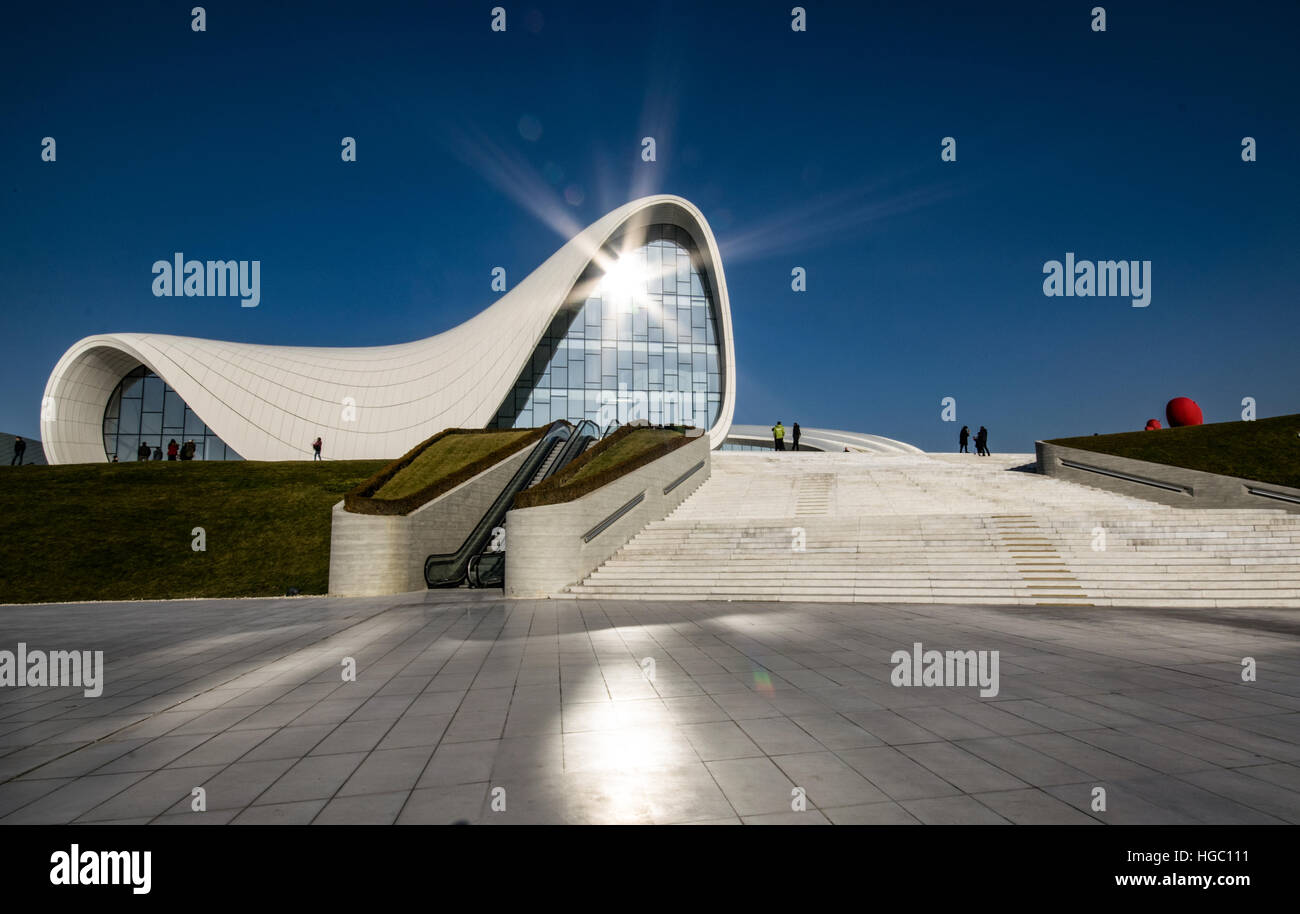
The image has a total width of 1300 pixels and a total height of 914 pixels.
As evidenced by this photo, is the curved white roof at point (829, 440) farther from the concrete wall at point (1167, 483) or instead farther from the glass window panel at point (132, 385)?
the glass window panel at point (132, 385)

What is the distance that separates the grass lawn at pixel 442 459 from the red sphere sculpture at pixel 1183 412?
31.1 m

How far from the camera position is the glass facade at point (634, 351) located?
34875 mm

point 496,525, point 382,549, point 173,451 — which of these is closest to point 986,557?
point 496,525

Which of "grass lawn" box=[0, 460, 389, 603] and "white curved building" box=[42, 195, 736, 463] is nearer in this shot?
"grass lawn" box=[0, 460, 389, 603]

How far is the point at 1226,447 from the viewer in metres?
17.5

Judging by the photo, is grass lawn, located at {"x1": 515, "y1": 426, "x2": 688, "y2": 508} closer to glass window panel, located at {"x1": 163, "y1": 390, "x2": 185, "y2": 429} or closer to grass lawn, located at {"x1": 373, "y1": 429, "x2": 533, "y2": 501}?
grass lawn, located at {"x1": 373, "y1": 429, "x2": 533, "y2": 501}

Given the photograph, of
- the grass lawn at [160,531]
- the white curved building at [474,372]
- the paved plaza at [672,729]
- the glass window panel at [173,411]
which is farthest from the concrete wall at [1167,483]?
the glass window panel at [173,411]

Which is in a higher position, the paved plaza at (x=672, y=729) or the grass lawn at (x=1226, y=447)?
the grass lawn at (x=1226, y=447)

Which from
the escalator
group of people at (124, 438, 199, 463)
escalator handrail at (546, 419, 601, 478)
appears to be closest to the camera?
the escalator

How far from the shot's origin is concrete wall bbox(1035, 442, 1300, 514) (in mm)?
14238

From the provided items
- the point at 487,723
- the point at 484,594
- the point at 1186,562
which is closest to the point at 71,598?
the point at 484,594

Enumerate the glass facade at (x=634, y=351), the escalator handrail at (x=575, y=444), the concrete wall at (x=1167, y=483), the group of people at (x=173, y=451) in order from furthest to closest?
1. the glass facade at (x=634, y=351)
2. the group of people at (x=173, y=451)
3. the escalator handrail at (x=575, y=444)
4. the concrete wall at (x=1167, y=483)

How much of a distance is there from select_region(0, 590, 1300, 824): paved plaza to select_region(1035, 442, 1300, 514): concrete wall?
27.3 ft

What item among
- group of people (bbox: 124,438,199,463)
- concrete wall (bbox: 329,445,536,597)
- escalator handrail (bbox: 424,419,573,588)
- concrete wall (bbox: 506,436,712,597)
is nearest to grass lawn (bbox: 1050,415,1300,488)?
concrete wall (bbox: 506,436,712,597)
